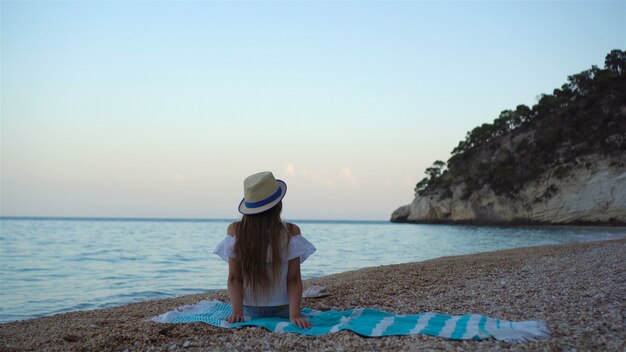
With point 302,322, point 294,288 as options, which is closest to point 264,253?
point 294,288

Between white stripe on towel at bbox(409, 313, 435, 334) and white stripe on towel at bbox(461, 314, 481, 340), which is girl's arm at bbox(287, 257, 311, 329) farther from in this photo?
white stripe on towel at bbox(461, 314, 481, 340)

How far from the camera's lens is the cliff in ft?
155

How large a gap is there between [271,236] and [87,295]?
302 inches

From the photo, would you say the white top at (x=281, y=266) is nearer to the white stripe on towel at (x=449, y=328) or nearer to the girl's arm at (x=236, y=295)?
the girl's arm at (x=236, y=295)

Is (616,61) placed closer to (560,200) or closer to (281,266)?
(560,200)

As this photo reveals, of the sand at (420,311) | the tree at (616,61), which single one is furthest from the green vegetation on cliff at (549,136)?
the sand at (420,311)

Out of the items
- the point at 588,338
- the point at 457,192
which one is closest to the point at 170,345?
the point at 588,338

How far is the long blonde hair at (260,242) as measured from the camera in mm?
4648

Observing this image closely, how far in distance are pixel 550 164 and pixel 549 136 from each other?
3.79 metres

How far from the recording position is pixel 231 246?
475cm

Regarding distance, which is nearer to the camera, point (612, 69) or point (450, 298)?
point (450, 298)

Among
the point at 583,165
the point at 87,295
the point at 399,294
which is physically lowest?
the point at 87,295

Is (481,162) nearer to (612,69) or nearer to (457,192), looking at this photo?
(457,192)

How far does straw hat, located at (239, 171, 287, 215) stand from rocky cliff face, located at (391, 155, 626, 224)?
4873cm
